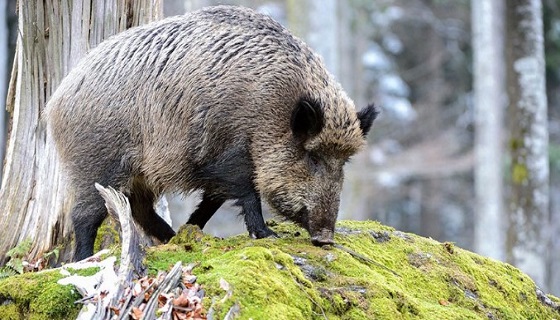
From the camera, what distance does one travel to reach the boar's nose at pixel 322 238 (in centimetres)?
627

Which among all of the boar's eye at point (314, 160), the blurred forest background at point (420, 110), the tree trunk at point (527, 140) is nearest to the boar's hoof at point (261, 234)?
the boar's eye at point (314, 160)

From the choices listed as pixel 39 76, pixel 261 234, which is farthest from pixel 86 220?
pixel 39 76

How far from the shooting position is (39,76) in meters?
7.51

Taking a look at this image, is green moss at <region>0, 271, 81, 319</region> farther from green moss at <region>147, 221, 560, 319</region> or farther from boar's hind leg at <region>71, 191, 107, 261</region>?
boar's hind leg at <region>71, 191, 107, 261</region>

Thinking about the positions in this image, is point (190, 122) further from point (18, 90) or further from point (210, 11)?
point (18, 90)

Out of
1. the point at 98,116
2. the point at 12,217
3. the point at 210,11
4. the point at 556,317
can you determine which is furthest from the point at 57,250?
the point at 556,317

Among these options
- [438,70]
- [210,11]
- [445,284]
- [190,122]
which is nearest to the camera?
[445,284]

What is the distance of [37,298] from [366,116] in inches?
121

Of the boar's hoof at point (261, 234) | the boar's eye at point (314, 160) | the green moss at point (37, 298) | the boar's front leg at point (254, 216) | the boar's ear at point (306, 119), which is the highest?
the boar's ear at point (306, 119)

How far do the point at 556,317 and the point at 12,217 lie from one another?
445cm

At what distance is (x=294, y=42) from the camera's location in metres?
6.96

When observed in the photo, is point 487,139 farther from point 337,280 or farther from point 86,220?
point 337,280

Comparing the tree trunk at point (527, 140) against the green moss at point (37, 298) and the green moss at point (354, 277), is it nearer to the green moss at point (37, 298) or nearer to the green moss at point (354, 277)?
the green moss at point (354, 277)

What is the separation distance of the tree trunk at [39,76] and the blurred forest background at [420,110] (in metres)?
18.7
